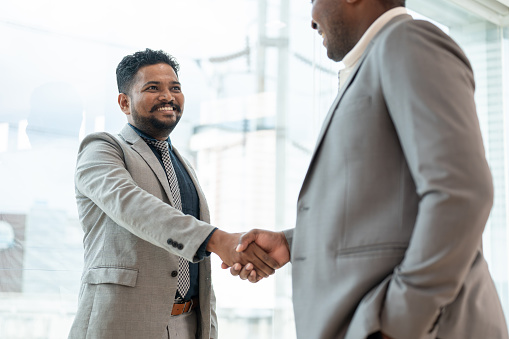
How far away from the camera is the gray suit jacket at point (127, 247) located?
1855mm

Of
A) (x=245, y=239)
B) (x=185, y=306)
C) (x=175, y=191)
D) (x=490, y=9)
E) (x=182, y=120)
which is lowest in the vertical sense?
(x=185, y=306)

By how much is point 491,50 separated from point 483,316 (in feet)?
15.9

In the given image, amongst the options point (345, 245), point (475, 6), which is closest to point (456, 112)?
point (345, 245)

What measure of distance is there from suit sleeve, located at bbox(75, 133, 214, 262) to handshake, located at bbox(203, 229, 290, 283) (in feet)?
0.46

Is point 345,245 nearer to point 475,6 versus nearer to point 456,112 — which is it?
point 456,112

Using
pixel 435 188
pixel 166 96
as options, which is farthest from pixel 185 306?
pixel 435 188

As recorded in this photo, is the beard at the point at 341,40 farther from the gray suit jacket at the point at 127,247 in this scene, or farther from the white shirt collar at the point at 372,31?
the gray suit jacket at the point at 127,247

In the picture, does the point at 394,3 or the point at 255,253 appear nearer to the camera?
the point at 394,3

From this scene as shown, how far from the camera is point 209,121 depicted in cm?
361

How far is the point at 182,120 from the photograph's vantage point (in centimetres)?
347

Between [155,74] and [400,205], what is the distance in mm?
1449

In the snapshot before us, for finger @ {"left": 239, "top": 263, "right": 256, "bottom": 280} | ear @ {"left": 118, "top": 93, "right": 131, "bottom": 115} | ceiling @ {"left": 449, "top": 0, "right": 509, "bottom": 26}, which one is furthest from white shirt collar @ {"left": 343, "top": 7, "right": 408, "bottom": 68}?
ceiling @ {"left": 449, "top": 0, "right": 509, "bottom": 26}

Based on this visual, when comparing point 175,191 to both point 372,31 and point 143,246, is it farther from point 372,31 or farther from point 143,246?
point 372,31

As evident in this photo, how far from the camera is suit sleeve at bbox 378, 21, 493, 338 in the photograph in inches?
41.7
